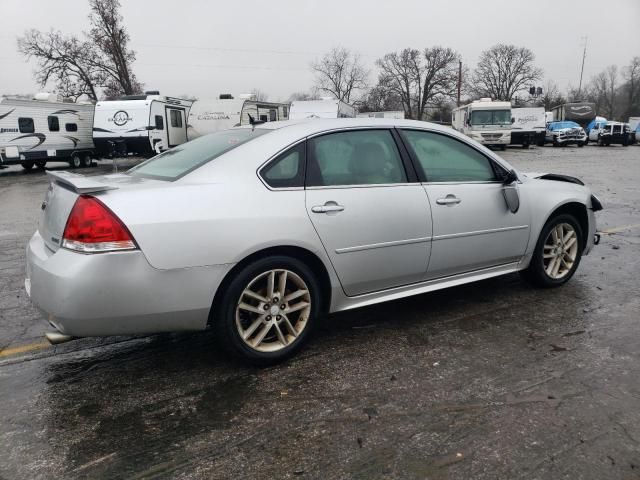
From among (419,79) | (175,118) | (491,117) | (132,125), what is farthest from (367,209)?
(419,79)

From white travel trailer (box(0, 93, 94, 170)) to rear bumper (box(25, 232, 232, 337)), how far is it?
1993 cm

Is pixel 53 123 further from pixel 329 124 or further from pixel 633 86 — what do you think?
pixel 633 86

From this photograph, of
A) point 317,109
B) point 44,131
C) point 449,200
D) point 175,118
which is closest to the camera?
point 449,200

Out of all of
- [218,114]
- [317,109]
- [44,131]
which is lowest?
[44,131]

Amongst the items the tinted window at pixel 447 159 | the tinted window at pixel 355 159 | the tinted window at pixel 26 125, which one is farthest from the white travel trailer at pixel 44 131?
the tinted window at pixel 447 159

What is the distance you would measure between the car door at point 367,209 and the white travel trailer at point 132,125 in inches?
744

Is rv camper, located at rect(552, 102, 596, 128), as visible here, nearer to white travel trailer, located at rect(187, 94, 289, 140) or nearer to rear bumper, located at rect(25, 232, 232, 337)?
white travel trailer, located at rect(187, 94, 289, 140)

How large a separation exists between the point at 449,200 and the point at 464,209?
16cm

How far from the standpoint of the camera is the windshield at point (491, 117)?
91.2 feet

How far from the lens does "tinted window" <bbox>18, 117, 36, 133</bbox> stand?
19.6 metres

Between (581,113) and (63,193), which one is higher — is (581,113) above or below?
above

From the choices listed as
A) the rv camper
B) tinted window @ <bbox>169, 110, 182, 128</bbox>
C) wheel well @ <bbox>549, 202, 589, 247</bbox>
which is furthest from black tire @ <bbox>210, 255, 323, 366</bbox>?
the rv camper

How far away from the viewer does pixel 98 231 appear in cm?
259

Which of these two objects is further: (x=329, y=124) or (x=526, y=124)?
(x=526, y=124)
